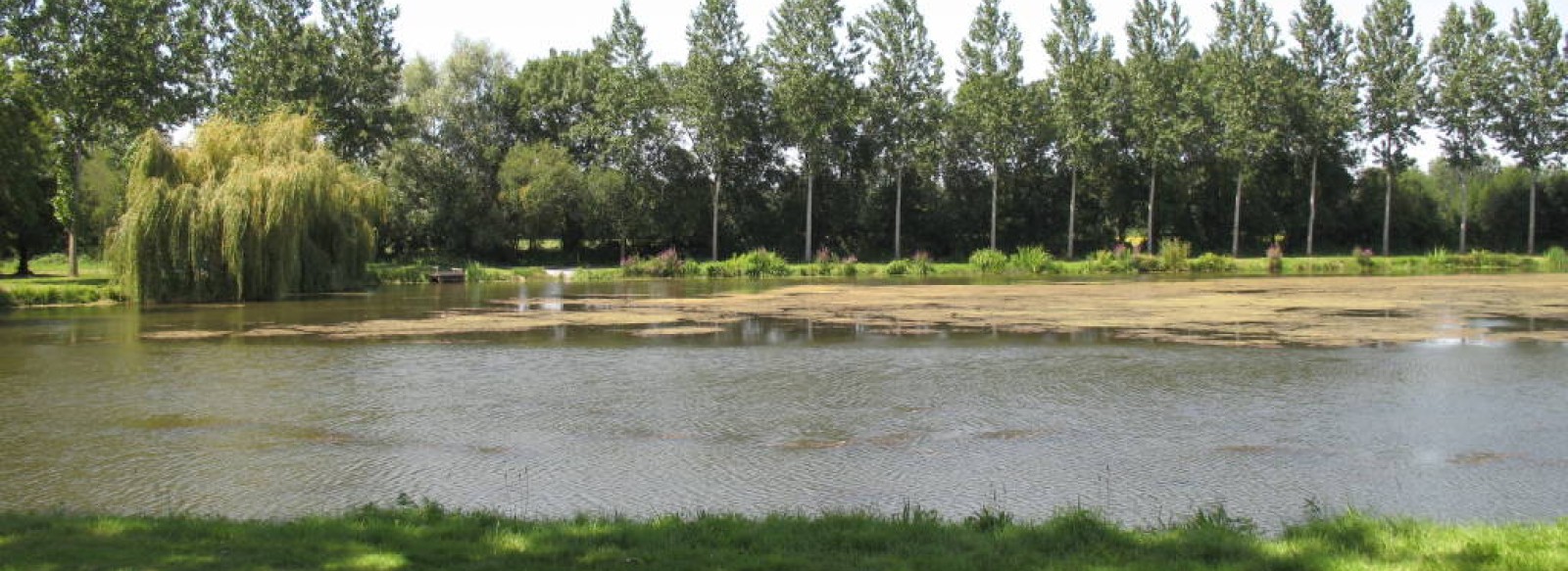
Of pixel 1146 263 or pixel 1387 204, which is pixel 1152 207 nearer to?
pixel 1146 263

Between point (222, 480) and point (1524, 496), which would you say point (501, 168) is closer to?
point (222, 480)

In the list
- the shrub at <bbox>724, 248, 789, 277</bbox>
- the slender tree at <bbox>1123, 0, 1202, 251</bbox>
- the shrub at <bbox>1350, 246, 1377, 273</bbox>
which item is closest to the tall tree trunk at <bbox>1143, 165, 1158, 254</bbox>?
the slender tree at <bbox>1123, 0, 1202, 251</bbox>

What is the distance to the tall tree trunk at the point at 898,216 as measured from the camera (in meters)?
57.6

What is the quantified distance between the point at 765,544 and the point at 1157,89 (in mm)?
56354

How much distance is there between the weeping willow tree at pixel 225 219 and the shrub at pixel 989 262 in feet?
95.4

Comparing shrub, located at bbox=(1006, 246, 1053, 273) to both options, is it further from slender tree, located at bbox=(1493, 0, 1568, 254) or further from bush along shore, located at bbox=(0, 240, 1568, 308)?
slender tree, located at bbox=(1493, 0, 1568, 254)

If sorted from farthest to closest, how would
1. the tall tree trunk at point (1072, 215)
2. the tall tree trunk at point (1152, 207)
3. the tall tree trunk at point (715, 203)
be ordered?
the tall tree trunk at point (1152, 207) < the tall tree trunk at point (1072, 215) < the tall tree trunk at point (715, 203)

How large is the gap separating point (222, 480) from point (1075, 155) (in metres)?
53.3

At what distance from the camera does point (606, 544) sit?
257 inches

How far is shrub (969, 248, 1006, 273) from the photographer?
169 ft

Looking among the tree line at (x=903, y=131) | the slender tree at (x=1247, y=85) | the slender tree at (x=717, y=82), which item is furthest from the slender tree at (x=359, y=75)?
the slender tree at (x=1247, y=85)

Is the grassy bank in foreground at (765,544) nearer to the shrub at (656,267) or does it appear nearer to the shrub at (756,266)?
the shrub at (656,267)

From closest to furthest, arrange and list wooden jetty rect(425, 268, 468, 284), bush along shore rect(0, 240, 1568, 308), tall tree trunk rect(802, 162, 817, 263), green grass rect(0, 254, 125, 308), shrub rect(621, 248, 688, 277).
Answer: green grass rect(0, 254, 125, 308) < wooden jetty rect(425, 268, 468, 284) < bush along shore rect(0, 240, 1568, 308) < shrub rect(621, 248, 688, 277) < tall tree trunk rect(802, 162, 817, 263)

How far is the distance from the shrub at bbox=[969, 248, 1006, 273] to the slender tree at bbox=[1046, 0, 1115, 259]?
7.73 meters
